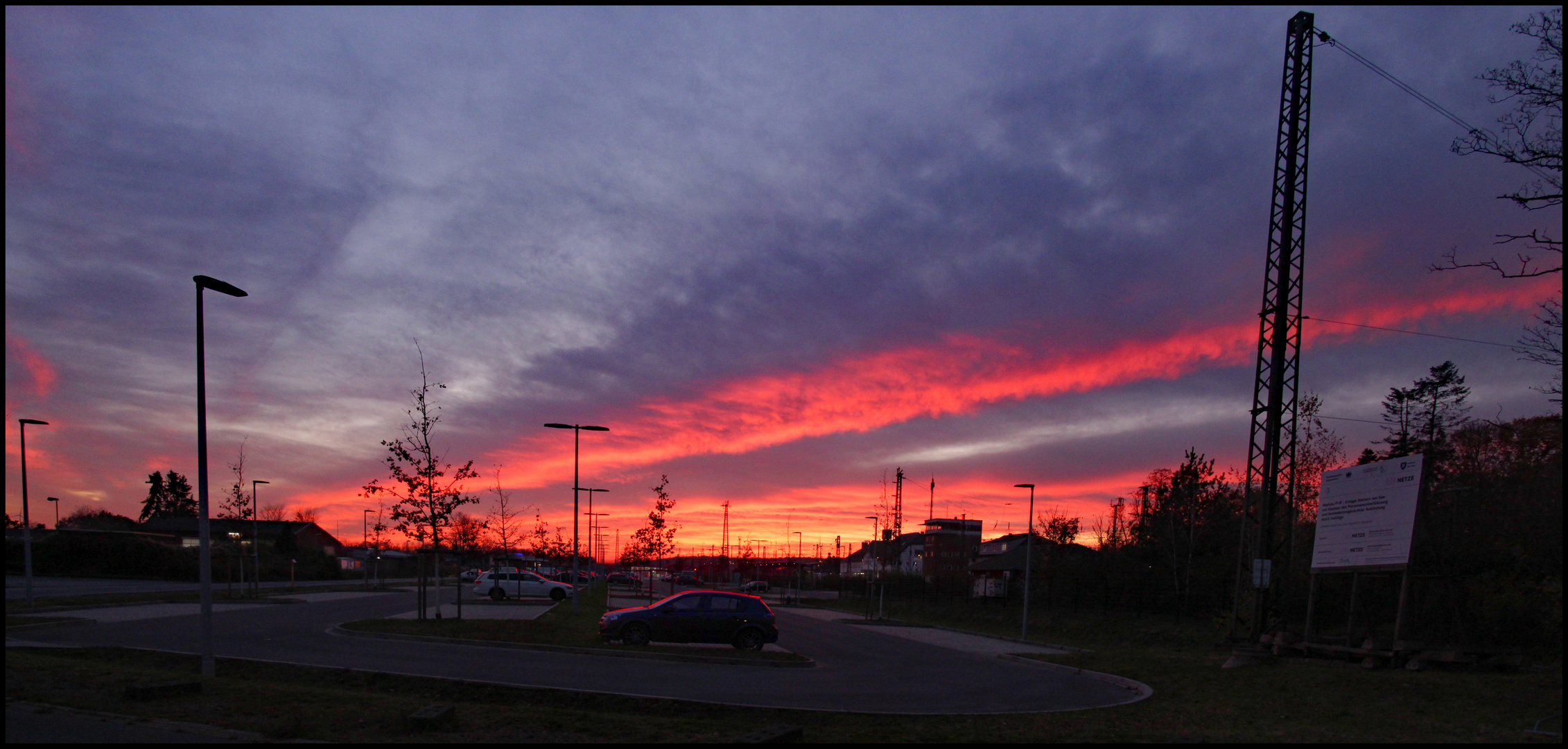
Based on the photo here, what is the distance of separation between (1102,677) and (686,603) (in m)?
9.65

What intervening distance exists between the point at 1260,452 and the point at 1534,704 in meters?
10.8

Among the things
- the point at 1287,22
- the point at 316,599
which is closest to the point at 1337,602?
the point at 1287,22

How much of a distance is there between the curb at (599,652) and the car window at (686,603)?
2369 millimetres

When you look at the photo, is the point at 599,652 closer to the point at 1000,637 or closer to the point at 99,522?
the point at 1000,637

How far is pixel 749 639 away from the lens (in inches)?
881

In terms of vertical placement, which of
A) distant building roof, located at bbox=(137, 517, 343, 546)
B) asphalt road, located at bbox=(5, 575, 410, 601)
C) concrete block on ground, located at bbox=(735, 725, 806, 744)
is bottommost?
distant building roof, located at bbox=(137, 517, 343, 546)

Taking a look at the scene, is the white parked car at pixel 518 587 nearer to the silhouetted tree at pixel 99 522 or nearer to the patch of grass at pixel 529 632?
the patch of grass at pixel 529 632

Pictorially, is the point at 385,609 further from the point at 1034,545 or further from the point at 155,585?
the point at 1034,545

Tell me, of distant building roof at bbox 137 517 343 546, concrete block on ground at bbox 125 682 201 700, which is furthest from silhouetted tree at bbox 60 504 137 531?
concrete block on ground at bbox 125 682 201 700

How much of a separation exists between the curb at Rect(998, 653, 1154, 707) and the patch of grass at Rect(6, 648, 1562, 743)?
0.30 meters

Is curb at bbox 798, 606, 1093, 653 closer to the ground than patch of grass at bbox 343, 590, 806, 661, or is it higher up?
closer to the ground

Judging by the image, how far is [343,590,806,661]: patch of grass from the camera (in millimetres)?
20484

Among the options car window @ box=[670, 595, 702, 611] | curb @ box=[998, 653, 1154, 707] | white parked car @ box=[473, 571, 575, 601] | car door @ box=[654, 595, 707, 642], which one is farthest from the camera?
white parked car @ box=[473, 571, 575, 601]

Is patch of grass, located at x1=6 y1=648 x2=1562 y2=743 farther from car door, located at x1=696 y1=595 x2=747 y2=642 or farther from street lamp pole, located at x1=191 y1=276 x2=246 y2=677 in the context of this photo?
car door, located at x1=696 y1=595 x2=747 y2=642
